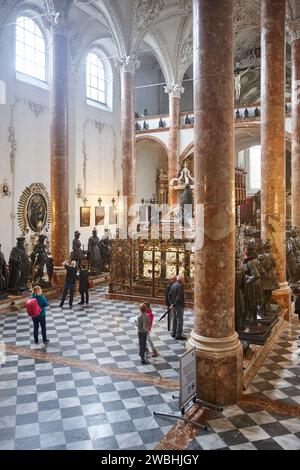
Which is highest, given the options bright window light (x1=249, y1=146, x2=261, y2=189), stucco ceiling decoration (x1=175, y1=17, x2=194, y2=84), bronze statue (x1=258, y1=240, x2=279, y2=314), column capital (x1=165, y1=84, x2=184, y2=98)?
stucco ceiling decoration (x1=175, y1=17, x2=194, y2=84)

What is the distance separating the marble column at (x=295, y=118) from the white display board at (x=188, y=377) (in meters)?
11.6

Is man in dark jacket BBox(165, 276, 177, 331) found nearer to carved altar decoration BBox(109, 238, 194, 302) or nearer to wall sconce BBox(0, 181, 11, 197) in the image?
carved altar decoration BBox(109, 238, 194, 302)

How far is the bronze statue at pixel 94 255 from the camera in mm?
16067

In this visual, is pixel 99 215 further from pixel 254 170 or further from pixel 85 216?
pixel 254 170

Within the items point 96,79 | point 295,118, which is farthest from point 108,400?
point 96,79

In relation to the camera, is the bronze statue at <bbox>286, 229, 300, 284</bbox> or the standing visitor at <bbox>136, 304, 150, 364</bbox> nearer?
the standing visitor at <bbox>136, 304, 150, 364</bbox>

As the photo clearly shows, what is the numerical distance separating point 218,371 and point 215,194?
2459 millimetres

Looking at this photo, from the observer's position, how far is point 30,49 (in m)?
17.9

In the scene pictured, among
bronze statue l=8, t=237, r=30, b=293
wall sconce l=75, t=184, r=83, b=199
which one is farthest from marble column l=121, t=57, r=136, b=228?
bronze statue l=8, t=237, r=30, b=293

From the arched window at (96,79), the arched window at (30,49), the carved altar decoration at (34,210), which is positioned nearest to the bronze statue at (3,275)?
the carved altar decoration at (34,210)

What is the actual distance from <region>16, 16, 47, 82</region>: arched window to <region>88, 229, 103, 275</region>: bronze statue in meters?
7.81

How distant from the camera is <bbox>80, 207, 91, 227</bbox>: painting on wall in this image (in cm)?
2075

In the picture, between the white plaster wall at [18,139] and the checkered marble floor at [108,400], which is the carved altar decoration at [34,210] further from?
the checkered marble floor at [108,400]

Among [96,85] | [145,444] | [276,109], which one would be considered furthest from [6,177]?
[145,444]
